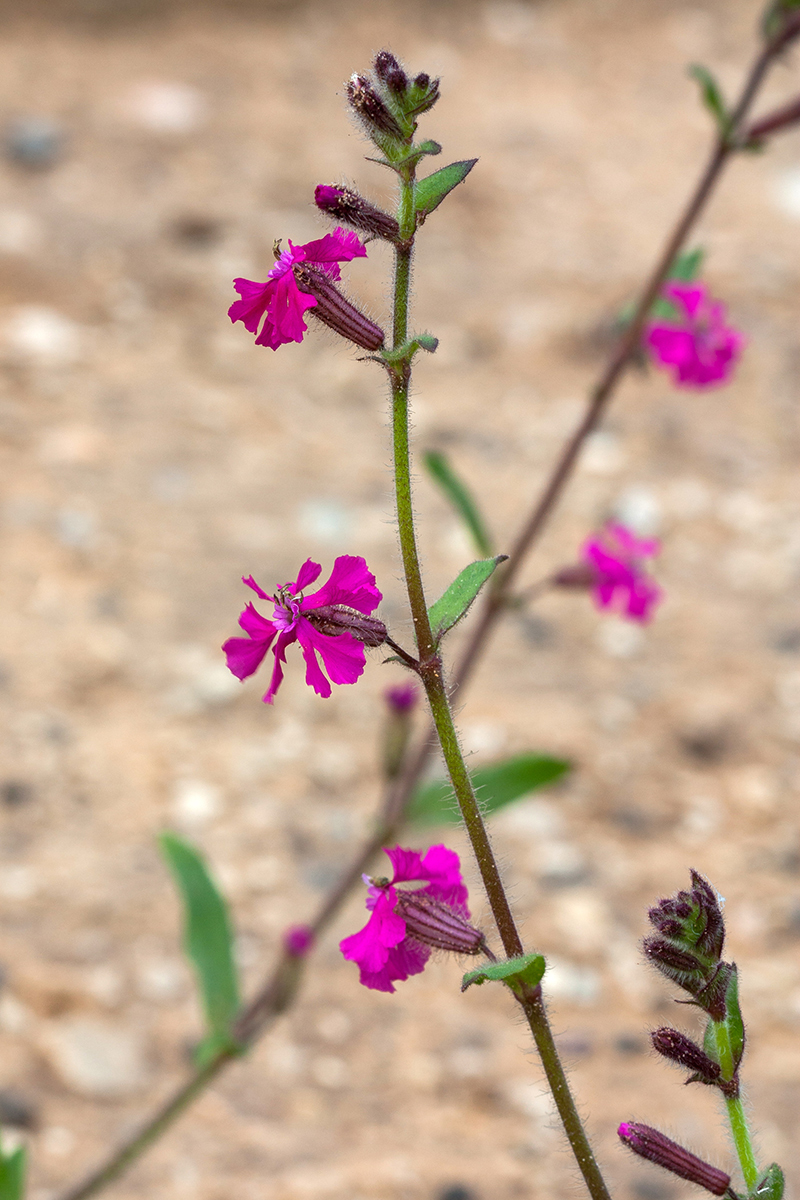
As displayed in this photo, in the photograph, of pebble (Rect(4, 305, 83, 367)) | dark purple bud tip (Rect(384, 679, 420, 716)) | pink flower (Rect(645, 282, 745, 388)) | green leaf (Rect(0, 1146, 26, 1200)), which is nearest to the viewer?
green leaf (Rect(0, 1146, 26, 1200))

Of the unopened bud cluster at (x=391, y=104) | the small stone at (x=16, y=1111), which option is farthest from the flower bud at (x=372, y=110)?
the small stone at (x=16, y=1111)

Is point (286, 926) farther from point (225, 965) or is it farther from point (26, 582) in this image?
point (26, 582)

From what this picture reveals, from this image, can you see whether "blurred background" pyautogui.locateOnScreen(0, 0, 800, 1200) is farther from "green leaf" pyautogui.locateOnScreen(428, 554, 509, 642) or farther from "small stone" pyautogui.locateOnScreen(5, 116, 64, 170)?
"green leaf" pyautogui.locateOnScreen(428, 554, 509, 642)

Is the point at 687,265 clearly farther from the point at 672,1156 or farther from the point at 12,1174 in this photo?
the point at 12,1174

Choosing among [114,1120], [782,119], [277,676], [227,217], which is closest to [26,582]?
[114,1120]

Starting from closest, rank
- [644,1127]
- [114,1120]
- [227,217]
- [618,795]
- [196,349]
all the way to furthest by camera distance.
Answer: [644,1127] < [114,1120] < [618,795] < [196,349] < [227,217]

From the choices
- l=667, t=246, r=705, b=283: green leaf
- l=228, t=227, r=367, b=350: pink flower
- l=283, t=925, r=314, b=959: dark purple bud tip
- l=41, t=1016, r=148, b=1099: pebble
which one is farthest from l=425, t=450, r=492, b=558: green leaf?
l=228, t=227, r=367, b=350: pink flower

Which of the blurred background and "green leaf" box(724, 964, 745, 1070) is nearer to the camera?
"green leaf" box(724, 964, 745, 1070)

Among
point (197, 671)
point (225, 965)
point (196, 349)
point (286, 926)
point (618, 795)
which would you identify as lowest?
point (225, 965)
